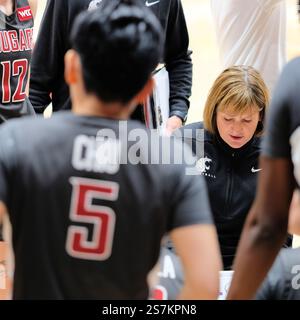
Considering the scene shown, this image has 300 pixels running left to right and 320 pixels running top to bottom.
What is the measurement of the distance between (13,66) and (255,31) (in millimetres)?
1300

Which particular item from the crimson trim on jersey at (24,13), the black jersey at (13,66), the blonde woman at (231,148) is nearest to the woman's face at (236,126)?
the blonde woman at (231,148)

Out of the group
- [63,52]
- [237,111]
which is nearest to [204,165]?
[237,111]

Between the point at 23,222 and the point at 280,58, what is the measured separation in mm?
2841

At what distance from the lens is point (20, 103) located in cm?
379

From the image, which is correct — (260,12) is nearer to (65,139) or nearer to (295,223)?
(295,223)

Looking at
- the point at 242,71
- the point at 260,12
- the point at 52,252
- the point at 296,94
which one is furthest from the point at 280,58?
the point at 52,252

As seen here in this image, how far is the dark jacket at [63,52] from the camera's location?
364 cm

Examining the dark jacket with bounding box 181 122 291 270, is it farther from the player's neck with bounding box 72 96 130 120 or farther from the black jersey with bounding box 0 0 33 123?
the player's neck with bounding box 72 96 130 120

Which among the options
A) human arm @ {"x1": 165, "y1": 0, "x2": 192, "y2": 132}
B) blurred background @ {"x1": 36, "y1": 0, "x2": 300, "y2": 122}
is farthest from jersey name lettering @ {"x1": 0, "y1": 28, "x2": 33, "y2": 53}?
blurred background @ {"x1": 36, "y1": 0, "x2": 300, "y2": 122}

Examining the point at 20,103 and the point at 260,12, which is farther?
the point at 260,12

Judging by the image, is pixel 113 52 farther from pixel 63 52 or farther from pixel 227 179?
pixel 63 52

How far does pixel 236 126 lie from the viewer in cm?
349

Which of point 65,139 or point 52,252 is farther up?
point 65,139

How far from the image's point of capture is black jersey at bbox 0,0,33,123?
148 inches
